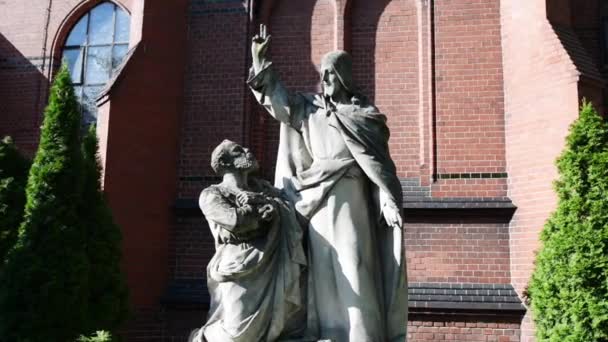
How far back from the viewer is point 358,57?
1043 cm

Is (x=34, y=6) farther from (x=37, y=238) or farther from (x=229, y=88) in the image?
(x=37, y=238)

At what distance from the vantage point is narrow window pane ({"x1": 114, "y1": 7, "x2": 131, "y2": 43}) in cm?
1263

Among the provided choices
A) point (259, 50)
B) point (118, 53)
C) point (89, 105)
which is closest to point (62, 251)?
point (259, 50)

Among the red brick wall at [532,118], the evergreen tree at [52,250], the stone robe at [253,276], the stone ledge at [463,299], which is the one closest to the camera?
the stone robe at [253,276]

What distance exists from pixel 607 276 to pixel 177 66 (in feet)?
22.5

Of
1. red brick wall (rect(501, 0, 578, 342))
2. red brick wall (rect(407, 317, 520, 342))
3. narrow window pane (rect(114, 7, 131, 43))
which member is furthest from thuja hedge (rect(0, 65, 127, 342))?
red brick wall (rect(501, 0, 578, 342))

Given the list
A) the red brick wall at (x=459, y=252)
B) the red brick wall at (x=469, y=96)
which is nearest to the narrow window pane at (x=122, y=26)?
the red brick wall at (x=469, y=96)

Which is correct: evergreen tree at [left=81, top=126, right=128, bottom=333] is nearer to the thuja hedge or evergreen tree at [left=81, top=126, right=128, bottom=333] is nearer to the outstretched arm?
the thuja hedge

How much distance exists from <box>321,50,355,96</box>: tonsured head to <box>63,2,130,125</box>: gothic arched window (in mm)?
9313

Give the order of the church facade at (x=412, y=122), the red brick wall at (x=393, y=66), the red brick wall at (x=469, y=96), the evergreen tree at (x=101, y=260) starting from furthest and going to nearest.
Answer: the red brick wall at (x=393, y=66)
the red brick wall at (x=469, y=96)
the church facade at (x=412, y=122)
the evergreen tree at (x=101, y=260)

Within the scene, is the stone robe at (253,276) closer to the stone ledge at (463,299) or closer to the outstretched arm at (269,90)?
the outstretched arm at (269,90)

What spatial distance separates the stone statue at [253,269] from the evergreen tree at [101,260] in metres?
4.86

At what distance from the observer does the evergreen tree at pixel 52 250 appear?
24.2 ft

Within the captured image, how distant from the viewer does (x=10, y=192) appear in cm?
910
